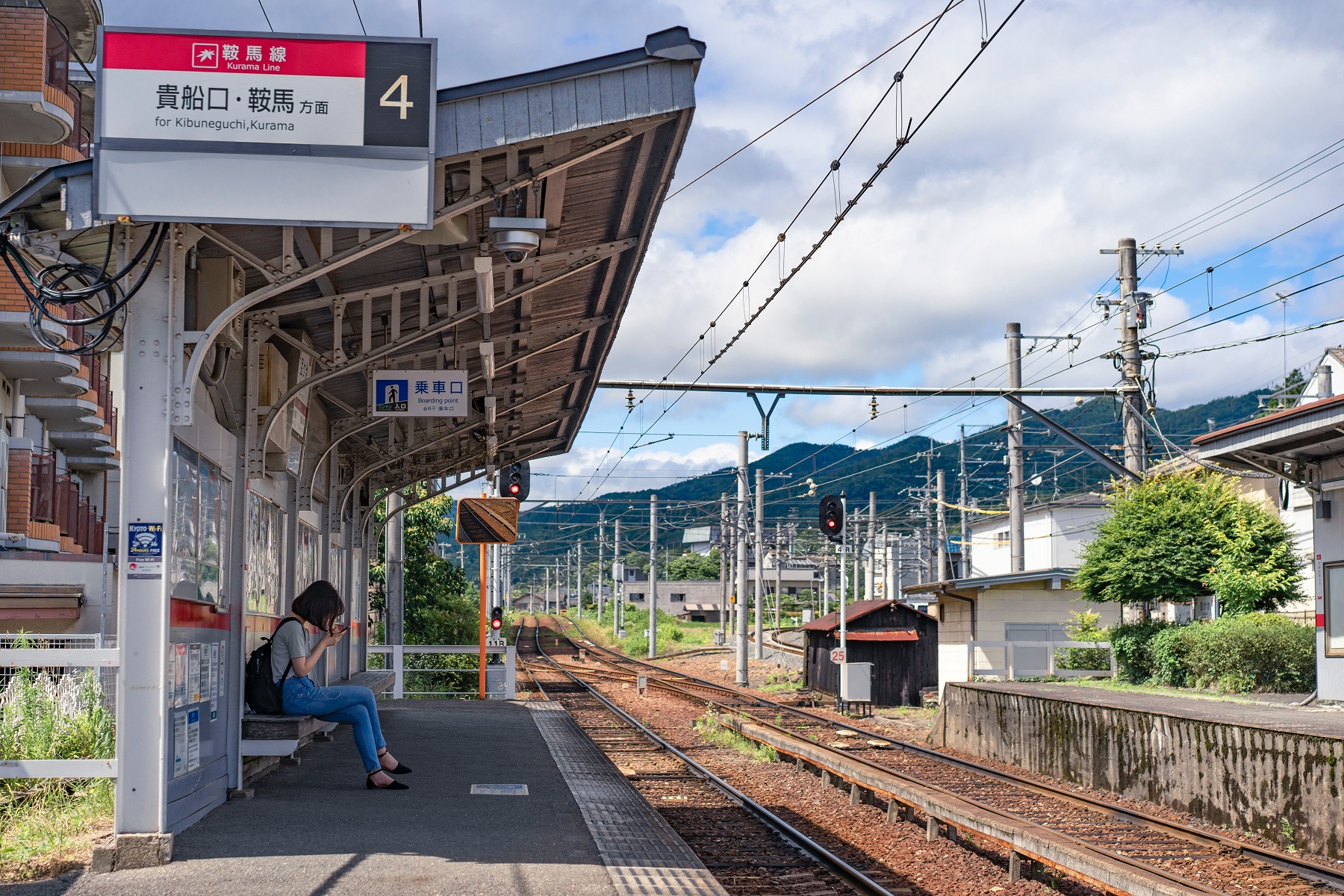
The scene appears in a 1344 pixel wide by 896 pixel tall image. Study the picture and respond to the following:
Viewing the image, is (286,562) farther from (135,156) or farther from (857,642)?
(857,642)

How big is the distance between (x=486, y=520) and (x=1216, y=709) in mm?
10047

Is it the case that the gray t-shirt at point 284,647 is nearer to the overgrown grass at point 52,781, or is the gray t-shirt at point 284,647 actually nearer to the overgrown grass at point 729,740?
the overgrown grass at point 52,781

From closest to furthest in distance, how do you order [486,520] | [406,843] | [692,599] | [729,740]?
[406,843] < [486,520] < [729,740] < [692,599]

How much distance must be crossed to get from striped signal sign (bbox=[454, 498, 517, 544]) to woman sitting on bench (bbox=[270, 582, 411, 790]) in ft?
31.6

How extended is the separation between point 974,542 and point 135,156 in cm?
6189

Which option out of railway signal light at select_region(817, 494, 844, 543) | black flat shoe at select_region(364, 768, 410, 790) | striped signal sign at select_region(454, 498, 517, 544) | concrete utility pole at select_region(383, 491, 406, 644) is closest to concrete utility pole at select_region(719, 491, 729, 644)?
concrete utility pole at select_region(383, 491, 406, 644)

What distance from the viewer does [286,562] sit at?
12.9 metres

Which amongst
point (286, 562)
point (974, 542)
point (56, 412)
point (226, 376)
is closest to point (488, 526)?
point (286, 562)

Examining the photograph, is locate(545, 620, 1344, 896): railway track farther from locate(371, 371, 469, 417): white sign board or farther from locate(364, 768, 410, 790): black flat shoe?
locate(371, 371, 469, 417): white sign board

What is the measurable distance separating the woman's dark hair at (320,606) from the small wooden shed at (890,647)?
67.7ft

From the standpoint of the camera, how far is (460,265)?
438 inches

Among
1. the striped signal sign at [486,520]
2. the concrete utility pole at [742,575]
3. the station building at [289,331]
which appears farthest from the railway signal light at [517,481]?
the concrete utility pole at [742,575]

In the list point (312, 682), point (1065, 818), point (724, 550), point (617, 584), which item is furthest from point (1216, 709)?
point (617, 584)

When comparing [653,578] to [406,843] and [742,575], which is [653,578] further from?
[406,843]
